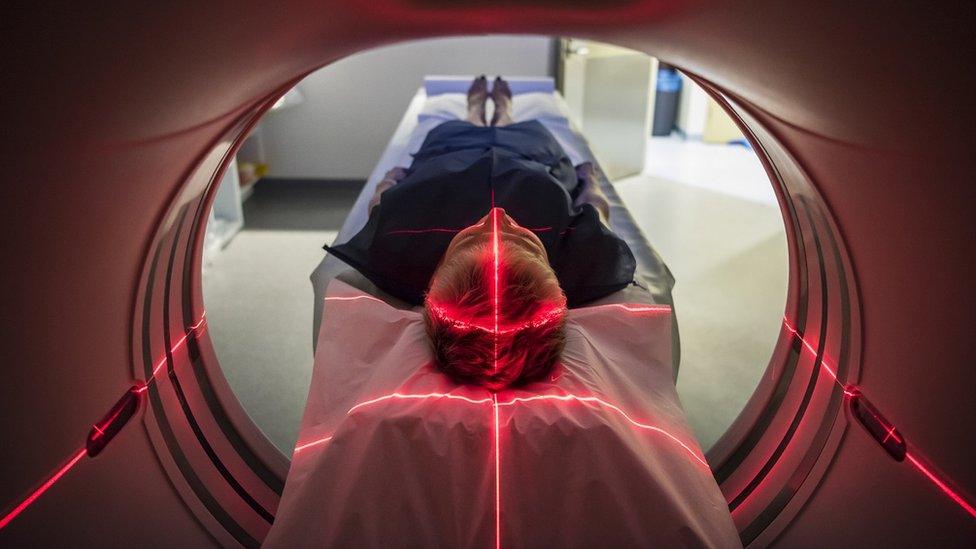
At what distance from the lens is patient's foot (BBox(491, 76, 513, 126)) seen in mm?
3430

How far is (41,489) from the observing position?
0.75 m

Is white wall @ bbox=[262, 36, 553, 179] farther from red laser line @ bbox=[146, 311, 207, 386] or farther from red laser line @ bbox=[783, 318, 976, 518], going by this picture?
red laser line @ bbox=[783, 318, 976, 518]

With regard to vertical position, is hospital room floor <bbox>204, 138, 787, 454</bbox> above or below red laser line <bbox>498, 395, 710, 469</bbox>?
below

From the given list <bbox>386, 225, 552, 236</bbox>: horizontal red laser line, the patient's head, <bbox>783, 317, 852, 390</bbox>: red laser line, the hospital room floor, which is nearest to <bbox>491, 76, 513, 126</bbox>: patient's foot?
the hospital room floor

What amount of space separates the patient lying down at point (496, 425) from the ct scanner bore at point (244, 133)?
9.3 inches

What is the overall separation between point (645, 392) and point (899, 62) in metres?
0.87

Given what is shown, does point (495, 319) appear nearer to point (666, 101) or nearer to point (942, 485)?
point (942, 485)

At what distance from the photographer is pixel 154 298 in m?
1.23

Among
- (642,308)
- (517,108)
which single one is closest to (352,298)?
(642,308)

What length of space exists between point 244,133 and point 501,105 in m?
2.37

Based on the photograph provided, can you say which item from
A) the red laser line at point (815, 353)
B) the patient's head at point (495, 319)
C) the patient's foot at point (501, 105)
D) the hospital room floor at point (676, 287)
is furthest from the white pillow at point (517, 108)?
the patient's head at point (495, 319)

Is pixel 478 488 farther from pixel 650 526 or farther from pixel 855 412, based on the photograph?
pixel 855 412

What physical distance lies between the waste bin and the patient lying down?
5.09 m

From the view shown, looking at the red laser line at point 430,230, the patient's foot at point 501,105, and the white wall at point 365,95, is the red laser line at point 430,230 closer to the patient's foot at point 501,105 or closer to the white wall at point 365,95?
the patient's foot at point 501,105
